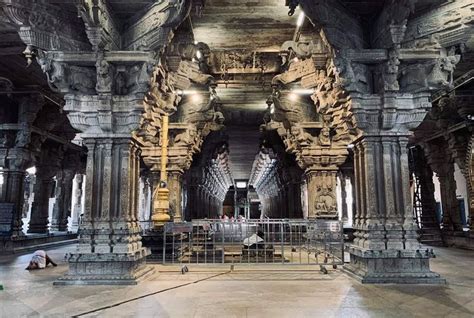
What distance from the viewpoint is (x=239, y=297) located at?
4957 millimetres

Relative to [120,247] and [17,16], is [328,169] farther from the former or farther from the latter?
[17,16]

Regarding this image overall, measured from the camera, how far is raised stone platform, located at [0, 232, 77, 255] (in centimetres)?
1083

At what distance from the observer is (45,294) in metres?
5.14

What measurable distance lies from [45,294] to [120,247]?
1.25 meters

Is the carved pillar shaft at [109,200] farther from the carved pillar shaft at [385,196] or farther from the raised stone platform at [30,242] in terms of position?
the raised stone platform at [30,242]

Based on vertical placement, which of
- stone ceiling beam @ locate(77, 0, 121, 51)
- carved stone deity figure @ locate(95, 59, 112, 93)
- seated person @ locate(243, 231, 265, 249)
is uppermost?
stone ceiling beam @ locate(77, 0, 121, 51)

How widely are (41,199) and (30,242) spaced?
9.32ft

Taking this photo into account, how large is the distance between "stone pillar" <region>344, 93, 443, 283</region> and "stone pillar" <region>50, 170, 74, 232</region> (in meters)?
13.8

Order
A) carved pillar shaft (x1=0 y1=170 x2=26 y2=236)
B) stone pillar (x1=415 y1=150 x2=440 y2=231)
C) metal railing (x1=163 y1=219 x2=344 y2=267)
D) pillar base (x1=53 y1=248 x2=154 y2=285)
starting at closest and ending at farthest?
pillar base (x1=53 y1=248 x2=154 y2=285) < metal railing (x1=163 y1=219 x2=344 y2=267) < carved pillar shaft (x1=0 y1=170 x2=26 y2=236) < stone pillar (x1=415 y1=150 x2=440 y2=231)

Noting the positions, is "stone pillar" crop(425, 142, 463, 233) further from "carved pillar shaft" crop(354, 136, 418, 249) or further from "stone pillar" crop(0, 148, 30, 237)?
"stone pillar" crop(0, 148, 30, 237)

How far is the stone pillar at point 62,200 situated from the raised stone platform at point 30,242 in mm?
1392

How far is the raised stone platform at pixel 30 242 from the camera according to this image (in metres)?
10.8

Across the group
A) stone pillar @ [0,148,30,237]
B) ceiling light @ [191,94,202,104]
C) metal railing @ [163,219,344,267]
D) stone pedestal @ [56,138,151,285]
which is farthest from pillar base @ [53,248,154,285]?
stone pillar @ [0,148,30,237]

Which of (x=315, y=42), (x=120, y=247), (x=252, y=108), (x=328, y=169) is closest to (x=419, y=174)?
(x=328, y=169)
